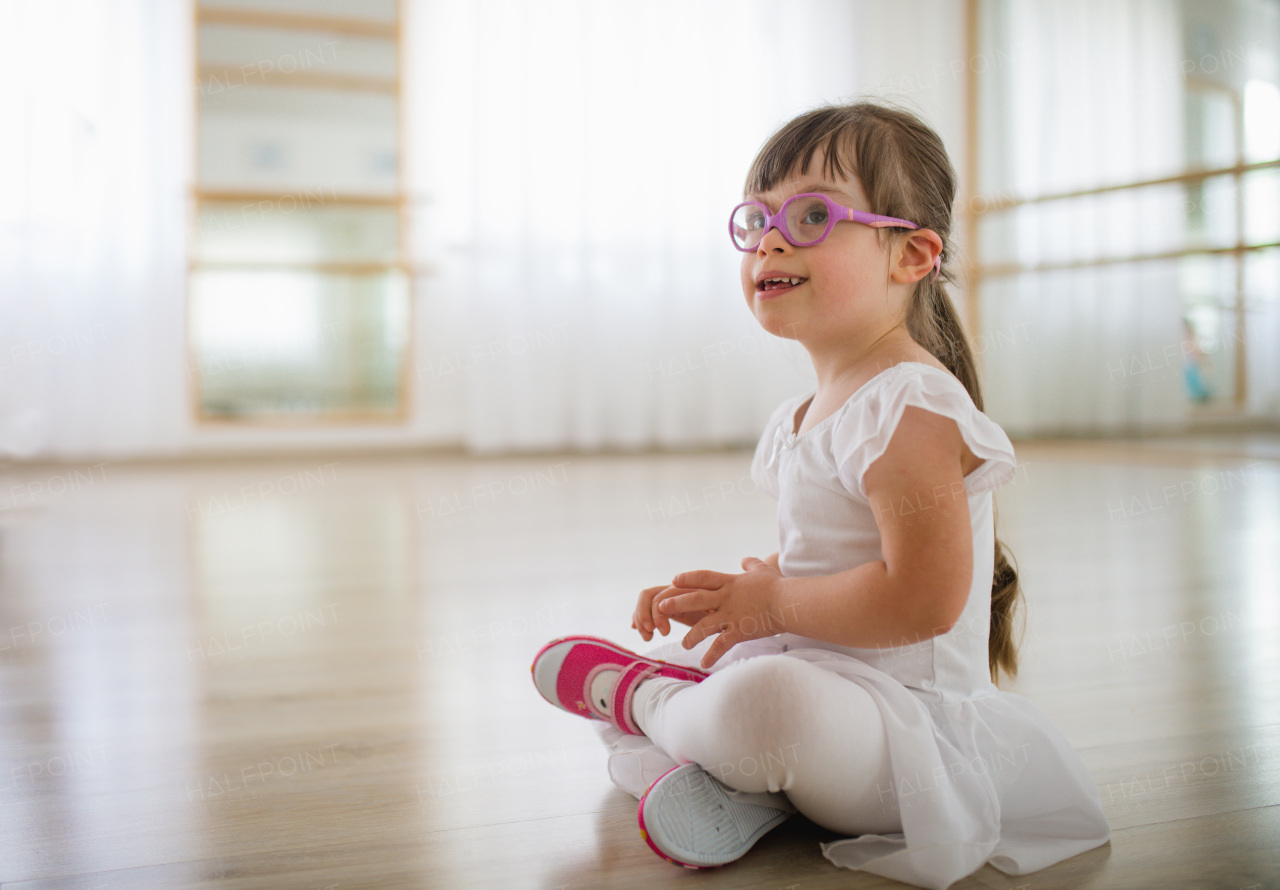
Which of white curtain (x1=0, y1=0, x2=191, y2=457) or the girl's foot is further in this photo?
white curtain (x1=0, y1=0, x2=191, y2=457)

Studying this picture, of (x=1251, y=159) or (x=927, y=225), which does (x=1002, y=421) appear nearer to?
(x=1251, y=159)

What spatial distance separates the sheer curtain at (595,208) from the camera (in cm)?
336

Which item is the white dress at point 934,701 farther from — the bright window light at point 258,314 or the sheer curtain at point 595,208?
the bright window light at point 258,314

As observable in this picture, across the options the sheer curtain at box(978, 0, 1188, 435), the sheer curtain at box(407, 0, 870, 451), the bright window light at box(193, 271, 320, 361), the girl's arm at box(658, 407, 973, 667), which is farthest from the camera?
the sheer curtain at box(978, 0, 1188, 435)

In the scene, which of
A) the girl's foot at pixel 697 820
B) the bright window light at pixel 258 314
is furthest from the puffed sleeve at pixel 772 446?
the bright window light at pixel 258 314

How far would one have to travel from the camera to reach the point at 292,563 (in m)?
1.63

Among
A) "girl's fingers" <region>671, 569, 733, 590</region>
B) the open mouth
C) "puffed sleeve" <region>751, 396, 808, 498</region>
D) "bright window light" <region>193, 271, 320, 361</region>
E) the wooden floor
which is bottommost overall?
the wooden floor

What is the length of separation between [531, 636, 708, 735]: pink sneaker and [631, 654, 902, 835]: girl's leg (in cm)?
13

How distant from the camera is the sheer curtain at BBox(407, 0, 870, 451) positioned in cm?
336

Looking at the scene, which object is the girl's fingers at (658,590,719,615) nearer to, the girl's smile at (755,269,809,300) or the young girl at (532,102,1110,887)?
Result: the young girl at (532,102,1110,887)

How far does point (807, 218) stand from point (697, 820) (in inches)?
14.9

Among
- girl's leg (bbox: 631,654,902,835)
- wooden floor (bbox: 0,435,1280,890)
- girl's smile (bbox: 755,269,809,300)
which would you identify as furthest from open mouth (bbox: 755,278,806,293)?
wooden floor (bbox: 0,435,1280,890)

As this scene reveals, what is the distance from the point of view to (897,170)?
69 cm

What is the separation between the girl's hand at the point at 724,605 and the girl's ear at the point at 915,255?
0.21m
